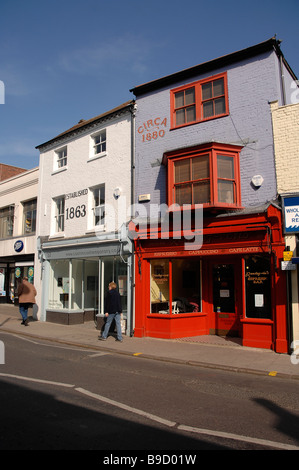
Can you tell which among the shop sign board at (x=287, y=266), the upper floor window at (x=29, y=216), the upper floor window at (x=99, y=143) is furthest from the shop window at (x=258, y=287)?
the upper floor window at (x=29, y=216)

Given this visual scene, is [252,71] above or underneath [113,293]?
above

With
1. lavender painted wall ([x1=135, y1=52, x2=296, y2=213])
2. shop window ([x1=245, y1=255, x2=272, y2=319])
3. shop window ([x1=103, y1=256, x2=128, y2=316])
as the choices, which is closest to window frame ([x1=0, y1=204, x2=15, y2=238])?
shop window ([x1=103, y1=256, x2=128, y2=316])

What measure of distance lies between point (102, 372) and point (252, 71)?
987 centimetres

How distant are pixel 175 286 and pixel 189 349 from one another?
108 inches

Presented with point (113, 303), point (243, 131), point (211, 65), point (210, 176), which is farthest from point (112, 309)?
point (211, 65)

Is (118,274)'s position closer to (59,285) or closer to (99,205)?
(99,205)

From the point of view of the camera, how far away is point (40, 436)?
4.25 meters

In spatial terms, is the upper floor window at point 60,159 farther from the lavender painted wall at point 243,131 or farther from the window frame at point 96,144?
the lavender painted wall at point 243,131

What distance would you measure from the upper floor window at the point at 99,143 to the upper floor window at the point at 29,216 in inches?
222

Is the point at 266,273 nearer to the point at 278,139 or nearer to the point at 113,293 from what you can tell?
the point at 278,139

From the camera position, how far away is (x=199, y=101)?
1255 cm

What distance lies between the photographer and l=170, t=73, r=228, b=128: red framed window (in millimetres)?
12125

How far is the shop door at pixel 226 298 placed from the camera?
482 inches

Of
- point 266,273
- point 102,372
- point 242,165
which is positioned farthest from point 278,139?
point 102,372
